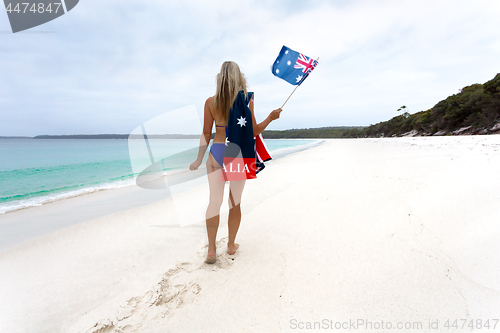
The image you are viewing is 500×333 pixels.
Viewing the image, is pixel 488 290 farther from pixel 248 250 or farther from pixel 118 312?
pixel 118 312

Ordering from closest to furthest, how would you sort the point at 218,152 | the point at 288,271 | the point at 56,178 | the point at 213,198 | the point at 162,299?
1. the point at 162,299
2. the point at 288,271
3. the point at 218,152
4. the point at 213,198
5. the point at 56,178

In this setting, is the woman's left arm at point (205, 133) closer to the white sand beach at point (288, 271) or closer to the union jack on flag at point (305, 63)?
the white sand beach at point (288, 271)

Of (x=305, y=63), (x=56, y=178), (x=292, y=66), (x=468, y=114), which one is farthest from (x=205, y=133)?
(x=468, y=114)

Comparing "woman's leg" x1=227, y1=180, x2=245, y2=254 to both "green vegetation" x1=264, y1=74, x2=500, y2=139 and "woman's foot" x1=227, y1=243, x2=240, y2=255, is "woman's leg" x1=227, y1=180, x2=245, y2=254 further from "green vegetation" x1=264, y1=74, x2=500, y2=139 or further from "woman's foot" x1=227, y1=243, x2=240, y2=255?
"green vegetation" x1=264, y1=74, x2=500, y2=139

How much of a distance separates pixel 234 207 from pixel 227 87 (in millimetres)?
1289

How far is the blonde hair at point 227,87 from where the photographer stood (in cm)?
218

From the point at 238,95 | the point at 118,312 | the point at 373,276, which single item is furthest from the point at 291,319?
the point at 238,95

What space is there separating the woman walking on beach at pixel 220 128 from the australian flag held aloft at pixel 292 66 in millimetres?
842

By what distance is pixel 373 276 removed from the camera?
192cm

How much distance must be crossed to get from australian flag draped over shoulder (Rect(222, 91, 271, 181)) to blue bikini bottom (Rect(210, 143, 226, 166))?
0.12 ft

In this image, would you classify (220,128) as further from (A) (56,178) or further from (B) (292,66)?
(A) (56,178)

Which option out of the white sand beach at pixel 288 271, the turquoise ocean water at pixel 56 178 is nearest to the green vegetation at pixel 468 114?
the white sand beach at pixel 288 271

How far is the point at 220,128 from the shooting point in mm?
2314

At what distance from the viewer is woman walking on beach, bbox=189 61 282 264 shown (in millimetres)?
2195
